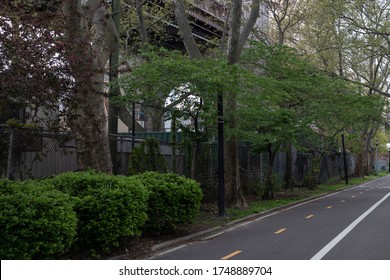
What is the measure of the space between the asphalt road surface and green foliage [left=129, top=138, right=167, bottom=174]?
10.7ft

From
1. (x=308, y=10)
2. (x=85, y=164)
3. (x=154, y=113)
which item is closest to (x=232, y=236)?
(x=85, y=164)

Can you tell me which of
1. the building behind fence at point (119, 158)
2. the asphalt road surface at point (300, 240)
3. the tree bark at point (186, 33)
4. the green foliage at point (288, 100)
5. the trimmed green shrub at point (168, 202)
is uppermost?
the tree bark at point (186, 33)

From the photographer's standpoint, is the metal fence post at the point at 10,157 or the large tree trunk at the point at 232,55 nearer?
the metal fence post at the point at 10,157

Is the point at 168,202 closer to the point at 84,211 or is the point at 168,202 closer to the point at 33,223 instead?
the point at 84,211

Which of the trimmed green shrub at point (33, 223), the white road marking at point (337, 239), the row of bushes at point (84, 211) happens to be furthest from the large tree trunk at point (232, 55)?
the trimmed green shrub at point (33, 223)

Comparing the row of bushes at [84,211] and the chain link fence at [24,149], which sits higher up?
the chain link fence at [24,149]

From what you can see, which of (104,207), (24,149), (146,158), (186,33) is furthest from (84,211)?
(186,33)

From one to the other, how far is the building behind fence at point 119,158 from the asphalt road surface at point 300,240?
368 centimetres

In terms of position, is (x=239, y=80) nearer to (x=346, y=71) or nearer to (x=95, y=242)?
(x=95, y=242)

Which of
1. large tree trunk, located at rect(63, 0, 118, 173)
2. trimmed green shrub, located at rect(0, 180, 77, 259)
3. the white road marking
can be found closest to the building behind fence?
large tree trunk, located at rect(63, 0, 118, 173)

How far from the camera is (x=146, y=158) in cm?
1448

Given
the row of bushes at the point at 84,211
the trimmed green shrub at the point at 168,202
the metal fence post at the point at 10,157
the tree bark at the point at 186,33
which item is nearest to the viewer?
the row of bushes at the point at 84,211

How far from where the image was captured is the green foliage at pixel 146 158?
563 inches

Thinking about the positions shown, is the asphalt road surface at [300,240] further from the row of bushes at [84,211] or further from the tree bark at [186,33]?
the tree bark at [186,33]
